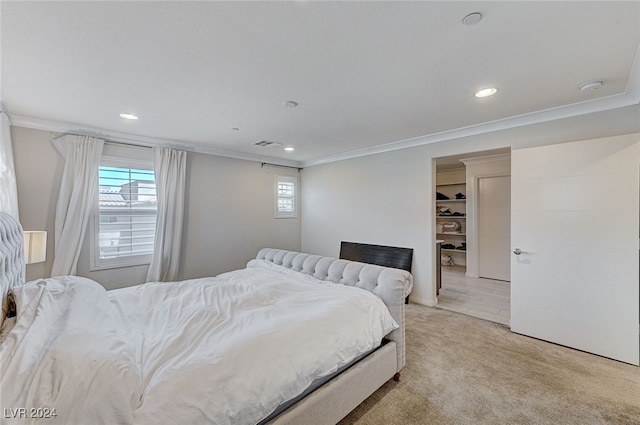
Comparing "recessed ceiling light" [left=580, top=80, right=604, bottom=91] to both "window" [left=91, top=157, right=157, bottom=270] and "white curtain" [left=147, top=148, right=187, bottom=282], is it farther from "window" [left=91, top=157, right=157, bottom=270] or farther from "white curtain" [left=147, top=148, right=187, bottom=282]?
"window" [left=91, top=157, right=157, bottom=270]

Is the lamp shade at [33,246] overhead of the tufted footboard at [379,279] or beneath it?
overhead

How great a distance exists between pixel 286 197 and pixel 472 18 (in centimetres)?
440

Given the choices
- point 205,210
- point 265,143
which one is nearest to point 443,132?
point 265,143

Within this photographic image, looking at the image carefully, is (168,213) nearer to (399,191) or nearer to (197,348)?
(197,348)

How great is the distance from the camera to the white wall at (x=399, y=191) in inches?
109

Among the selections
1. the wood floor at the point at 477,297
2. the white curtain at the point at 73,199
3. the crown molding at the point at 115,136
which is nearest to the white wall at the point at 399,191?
the wood floor at the point at 477,297

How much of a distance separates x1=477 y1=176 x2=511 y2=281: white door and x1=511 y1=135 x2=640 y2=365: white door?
2629 mm

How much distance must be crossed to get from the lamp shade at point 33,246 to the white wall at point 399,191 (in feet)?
12.8

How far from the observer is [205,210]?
4270 mm

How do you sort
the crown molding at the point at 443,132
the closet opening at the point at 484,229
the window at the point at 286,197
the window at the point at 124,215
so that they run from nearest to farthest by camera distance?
the crown molding at the point at 443,132, the window at the point at 124,215, the closet opening at the point at 484,229, the window at the point at 286,197

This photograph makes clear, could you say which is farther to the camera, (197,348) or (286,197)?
(286,197)

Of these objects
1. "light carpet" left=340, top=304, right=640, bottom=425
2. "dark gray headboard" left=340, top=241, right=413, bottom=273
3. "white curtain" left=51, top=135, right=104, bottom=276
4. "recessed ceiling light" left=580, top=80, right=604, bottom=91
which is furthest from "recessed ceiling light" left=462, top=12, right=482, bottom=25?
"white curtain" left=51, top=135, right=104, bottom=276

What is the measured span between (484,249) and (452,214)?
1216mm

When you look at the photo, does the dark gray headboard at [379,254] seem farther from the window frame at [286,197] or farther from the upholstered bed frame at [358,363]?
the upholstered bed frame at [358,363]
